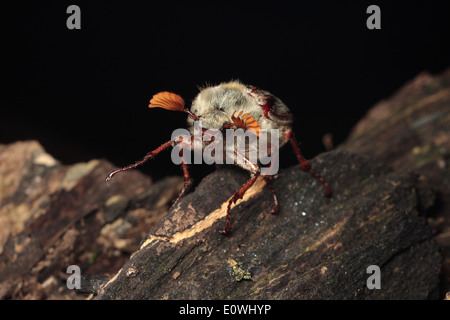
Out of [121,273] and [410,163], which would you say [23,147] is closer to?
[121,273]

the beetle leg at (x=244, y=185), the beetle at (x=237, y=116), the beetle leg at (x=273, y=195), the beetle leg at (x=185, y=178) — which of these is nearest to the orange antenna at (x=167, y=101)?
the beetle at (x=237, y=116)

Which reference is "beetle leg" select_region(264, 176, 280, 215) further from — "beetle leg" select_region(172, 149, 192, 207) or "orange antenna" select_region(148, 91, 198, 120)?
"orange antenna" select_region(148, 91, 198, 120)

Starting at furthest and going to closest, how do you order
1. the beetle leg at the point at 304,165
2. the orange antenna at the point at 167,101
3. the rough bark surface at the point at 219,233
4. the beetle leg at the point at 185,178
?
the beetle leg at the point at 304,165 → the beetle leg at the point at 185,178 → the orange antenna at the point at 167,101 → the rough bark surface at the point at 219,233

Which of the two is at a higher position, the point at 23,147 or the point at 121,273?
the point at 23,147

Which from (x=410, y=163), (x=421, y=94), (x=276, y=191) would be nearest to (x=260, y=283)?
(x=276, y=191)

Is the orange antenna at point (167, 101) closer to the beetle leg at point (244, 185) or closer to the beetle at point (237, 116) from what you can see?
the beetle at point (237, 116)

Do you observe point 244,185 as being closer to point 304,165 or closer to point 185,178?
point 185,178
